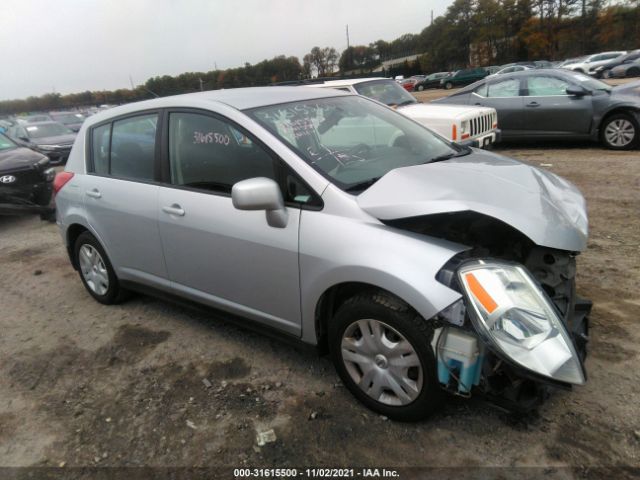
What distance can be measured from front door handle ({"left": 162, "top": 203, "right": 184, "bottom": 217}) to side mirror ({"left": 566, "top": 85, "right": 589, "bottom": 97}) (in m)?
8.02

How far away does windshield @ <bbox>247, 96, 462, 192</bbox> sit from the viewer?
281cm

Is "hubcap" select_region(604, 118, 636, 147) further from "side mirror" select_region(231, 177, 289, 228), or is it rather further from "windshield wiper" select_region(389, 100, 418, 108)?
"side mirror" select_region(231, 177, 289, 228)

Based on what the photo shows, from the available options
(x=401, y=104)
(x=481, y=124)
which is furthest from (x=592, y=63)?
(x=481, y=124)

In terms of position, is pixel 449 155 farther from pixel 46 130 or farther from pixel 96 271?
pixel 46 130

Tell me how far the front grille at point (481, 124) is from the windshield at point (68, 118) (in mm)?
15289

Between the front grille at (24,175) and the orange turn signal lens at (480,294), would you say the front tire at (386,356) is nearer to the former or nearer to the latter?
the orange turn signal lens at (480,294)

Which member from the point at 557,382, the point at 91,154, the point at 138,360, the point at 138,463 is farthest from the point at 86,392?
the point at 557,382

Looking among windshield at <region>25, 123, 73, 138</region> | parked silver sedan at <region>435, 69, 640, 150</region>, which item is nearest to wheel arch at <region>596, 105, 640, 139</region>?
parked silver sedan at <region>435, 69, 640, 150</region>

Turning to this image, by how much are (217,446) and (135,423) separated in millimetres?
557

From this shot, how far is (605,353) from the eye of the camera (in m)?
2.97

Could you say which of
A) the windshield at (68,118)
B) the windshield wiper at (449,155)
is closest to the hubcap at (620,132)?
the windshield wiper at (449,155)

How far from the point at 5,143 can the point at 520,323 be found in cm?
916

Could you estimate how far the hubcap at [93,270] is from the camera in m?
4.20

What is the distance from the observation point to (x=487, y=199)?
240cm
